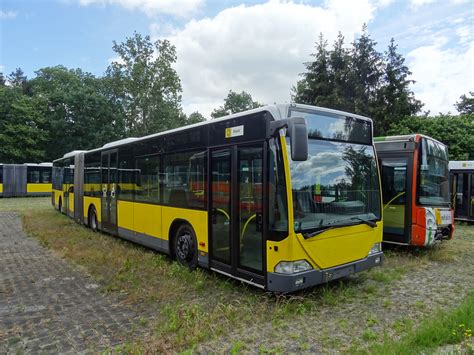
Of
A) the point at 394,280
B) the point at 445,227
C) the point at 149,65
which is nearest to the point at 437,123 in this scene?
the point at 445,227

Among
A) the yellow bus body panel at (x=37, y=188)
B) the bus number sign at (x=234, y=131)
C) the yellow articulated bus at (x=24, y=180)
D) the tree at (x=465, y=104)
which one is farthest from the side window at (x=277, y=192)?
the tree at (x=465, y=104)

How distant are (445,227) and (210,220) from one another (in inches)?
247

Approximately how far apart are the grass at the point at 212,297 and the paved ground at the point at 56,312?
0.92ft

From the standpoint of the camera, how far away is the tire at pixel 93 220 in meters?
12.2

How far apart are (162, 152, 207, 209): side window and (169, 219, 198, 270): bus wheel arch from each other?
45 cm

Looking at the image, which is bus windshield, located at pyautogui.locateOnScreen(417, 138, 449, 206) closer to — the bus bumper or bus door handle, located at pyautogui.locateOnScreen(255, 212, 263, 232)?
the bus bumper

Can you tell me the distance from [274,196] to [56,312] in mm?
3480

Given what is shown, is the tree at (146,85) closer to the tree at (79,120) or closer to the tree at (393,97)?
the tree at (79,120)

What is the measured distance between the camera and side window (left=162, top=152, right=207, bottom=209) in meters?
6.59

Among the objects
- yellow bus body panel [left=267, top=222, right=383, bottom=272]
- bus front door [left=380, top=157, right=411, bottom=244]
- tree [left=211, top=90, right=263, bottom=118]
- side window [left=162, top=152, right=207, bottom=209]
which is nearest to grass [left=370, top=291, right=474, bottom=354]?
yellow bus body panel [left=267, top=222, right=383, bottom=272]

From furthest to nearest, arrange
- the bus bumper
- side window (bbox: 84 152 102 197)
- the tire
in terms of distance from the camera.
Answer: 1. the tire
2. side window (bbox: 84 152 102 197)
3. the bus bumper

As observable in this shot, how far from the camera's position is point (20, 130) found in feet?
122

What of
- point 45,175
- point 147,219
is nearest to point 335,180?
point 147,219

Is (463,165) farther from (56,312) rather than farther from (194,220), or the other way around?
(56,312)
